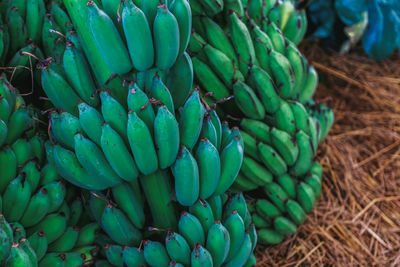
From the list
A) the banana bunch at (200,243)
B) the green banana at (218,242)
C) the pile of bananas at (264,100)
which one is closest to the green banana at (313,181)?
the pile of bananas at (264,100)

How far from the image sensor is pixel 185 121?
0.96m

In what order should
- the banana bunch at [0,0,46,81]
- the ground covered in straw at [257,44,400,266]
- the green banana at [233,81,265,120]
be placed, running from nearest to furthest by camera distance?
the banana bunch at [0,0,46,81], the green banana at [233,81,265,120], the ground covered in straw at [257,44,400,266]

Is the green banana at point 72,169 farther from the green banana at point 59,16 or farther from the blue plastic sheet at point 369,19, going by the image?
the blue plastic sheet at point 369,19

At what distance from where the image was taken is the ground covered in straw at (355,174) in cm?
145

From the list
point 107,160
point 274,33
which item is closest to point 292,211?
point 274,33

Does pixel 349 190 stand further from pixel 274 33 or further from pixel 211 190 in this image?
pixel 211 190

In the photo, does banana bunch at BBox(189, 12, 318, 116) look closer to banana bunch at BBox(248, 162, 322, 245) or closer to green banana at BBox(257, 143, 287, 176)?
green banana at BBox(257, 143, 287, 176)

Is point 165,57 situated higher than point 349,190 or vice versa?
point 165,57

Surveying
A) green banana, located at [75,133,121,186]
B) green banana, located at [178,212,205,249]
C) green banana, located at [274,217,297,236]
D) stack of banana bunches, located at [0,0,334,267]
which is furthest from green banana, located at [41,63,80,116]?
green banana, located at [274,217,297,236]

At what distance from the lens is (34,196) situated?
39.8 inches

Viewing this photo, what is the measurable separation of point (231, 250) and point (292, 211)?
0.35 meters

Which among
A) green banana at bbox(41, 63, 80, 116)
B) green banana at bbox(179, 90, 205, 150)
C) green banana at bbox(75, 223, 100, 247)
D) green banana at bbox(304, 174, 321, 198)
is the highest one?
green banana at bbox(41, 63, 80, 116)

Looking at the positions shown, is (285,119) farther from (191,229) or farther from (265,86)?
(191,229)

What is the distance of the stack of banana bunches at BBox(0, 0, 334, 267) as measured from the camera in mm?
912
